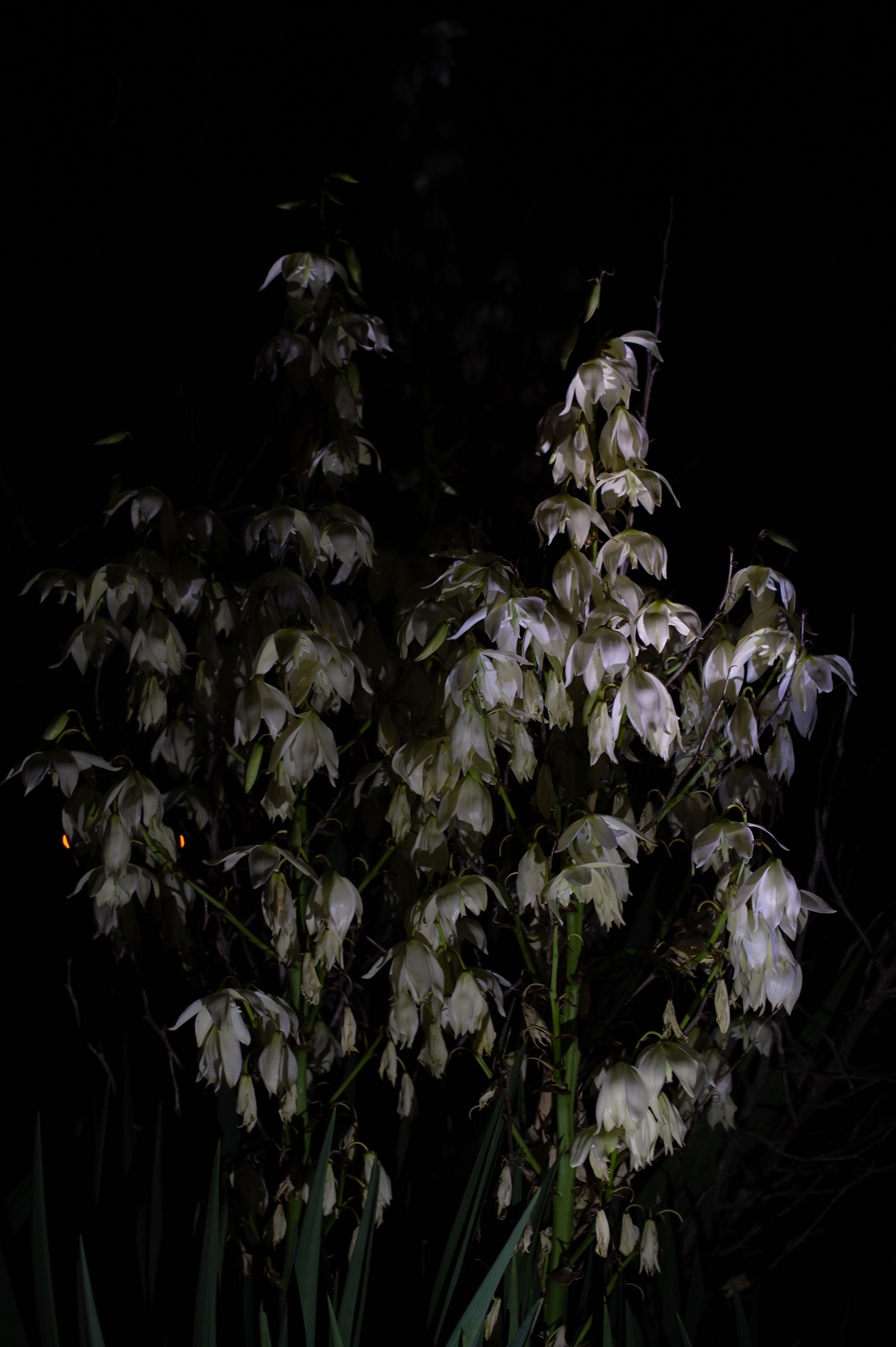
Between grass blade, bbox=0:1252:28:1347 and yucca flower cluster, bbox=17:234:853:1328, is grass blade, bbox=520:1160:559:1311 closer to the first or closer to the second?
yucca flower cluster, bbox=17:234:853:1328

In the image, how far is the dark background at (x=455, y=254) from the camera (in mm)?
1668

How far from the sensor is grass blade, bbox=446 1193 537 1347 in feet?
2.36

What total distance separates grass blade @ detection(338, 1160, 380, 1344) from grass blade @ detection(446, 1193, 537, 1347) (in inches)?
3.7

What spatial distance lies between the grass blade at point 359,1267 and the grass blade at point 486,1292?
94mm

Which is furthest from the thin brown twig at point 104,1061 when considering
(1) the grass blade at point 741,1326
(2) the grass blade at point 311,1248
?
(1) the grass blade at point 741,1326

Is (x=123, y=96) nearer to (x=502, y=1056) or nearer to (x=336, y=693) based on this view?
(x=336, y=693)

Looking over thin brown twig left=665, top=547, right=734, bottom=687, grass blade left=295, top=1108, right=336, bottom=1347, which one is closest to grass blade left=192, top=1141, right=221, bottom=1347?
grass blade left=295, top=1108, right=336, bottom=1347

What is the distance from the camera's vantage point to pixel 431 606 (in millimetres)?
802

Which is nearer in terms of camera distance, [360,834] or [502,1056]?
[502,1056]

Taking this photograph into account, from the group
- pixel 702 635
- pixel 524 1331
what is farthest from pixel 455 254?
pixel 524 1331

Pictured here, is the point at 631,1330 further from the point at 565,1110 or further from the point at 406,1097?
the point at 406,1097

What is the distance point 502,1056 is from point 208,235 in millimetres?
1654

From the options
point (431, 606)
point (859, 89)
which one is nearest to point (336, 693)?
point (431, 606)

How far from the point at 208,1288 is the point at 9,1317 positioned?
0.18 meters
